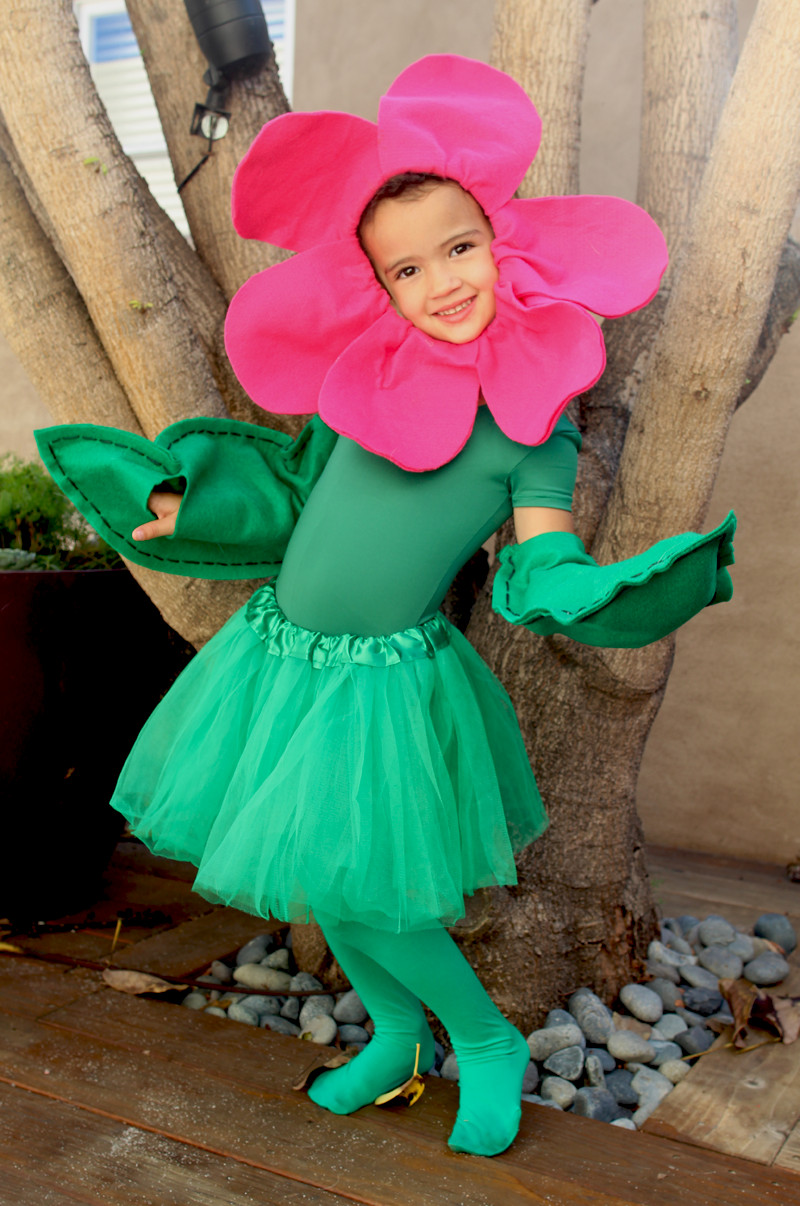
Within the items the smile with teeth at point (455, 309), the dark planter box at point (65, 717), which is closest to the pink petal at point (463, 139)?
the smile with teeth at point (455, 309)

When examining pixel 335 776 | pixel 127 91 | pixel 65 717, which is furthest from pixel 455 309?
pixel 127 91

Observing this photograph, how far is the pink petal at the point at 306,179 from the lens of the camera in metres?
1.36

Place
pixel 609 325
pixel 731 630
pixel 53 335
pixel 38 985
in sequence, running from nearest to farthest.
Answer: pixel 53 335, pixel 38 985, pixel 609 325, pixel 731 630

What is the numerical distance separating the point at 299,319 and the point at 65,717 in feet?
3.62

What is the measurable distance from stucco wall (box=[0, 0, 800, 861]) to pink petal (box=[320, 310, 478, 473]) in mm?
1826

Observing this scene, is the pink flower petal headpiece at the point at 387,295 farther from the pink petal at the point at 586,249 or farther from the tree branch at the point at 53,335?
the tree branch at the point at 53,335

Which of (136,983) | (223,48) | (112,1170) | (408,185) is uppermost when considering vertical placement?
(223,48)

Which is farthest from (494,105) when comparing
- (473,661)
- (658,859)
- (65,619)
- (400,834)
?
(658,859)

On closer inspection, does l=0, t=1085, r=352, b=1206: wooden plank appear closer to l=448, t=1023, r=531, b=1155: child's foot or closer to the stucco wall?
l=448, t=1023, r=531, b=1155: child's foot

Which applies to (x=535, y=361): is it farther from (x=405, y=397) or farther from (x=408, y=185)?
(x=408, y=185)

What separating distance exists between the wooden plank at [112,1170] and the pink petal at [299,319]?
1.10 metres

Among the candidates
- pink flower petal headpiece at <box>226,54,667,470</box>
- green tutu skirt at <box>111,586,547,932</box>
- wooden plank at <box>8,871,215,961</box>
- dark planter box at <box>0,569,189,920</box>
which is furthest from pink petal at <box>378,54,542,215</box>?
wooden plank at <box>8,871,215,961</box>

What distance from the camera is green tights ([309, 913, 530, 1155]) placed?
143cm

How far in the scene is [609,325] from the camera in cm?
202
